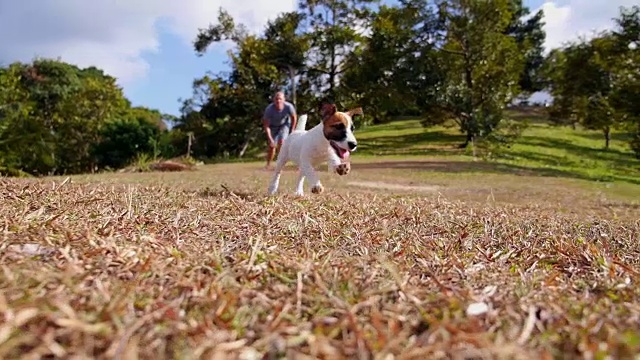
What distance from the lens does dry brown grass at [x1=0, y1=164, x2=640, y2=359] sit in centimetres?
92

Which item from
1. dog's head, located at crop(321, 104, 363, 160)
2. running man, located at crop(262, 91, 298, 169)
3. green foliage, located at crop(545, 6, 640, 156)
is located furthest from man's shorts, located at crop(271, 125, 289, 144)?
green foliage, located at crop(545, 6, 640, 156)

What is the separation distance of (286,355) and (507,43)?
28345mm

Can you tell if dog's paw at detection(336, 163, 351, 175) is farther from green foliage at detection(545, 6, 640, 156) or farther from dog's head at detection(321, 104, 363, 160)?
green foliage at detection(545, 6, 640, 156)

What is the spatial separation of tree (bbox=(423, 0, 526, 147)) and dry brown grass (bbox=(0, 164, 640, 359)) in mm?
24977

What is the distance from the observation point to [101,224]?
6.73 ft

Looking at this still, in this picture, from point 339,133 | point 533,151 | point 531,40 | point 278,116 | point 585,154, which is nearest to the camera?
point 339,133

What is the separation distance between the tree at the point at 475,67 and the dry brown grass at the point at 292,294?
25.0 meters

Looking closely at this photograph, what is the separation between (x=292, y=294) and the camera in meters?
1.24

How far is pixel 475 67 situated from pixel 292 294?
27919 mm

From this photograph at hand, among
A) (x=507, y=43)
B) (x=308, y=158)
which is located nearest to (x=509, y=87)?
(x=507, y=43)

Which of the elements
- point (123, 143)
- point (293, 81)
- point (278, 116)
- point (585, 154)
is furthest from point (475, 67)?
point (278, 116)

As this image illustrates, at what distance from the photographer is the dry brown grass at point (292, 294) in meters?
0.92

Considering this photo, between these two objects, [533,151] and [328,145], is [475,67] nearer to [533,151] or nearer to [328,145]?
[533,151]

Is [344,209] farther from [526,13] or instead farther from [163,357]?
[526,13]
